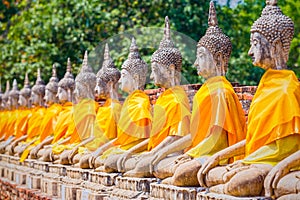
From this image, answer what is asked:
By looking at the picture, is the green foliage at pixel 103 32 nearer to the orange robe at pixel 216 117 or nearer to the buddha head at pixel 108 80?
the buddha head at pixel 108 80

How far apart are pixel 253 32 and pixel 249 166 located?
99 centimetres

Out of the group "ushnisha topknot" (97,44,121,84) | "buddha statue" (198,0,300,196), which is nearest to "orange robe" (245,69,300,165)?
"buddha statue" (198,0,300,196)

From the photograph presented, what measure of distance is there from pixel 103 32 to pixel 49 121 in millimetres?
3891

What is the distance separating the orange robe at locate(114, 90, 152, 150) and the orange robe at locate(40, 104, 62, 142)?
335 cm

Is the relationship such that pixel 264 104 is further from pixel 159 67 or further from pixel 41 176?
pixel 41 176

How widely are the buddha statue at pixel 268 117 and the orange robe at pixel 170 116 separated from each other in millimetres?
1233

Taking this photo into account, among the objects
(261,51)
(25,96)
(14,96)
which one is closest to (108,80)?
(261,51)

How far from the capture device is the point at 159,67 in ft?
20.8


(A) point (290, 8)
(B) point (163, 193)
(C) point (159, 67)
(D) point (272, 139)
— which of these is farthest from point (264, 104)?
(A) point (290, 8)

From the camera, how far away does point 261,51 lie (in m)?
4.62

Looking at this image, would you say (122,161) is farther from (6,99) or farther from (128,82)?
(6,99)

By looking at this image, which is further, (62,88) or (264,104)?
(62,88)

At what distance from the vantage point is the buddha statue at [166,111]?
6004 millimetres

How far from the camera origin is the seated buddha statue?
9.60 meters
